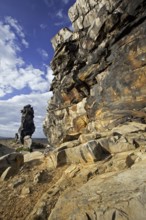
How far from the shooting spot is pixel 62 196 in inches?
460

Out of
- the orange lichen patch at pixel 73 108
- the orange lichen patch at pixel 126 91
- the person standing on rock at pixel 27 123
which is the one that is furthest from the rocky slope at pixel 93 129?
the person standing on rock at pixel 27 123

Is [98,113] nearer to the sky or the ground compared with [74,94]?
nearer to the ground

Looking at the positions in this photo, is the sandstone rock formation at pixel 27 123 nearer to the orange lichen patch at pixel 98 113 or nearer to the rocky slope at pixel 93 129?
the rocky slope at pixel 93 129

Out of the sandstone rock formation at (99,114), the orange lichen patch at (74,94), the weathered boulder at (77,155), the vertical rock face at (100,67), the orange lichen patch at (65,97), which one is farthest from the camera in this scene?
the orange lichen patch at (65,97)

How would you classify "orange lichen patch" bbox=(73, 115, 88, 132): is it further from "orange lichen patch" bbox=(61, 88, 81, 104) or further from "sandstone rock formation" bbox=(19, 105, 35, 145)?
"sandstone rock formation" bbox=(19, 105, 35, 145)

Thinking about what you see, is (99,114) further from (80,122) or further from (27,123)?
(27,123)

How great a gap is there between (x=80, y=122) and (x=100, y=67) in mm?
10444

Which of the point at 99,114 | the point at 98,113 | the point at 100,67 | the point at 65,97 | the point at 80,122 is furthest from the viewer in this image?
the point at 65,97

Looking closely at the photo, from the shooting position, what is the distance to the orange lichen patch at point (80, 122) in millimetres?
35153

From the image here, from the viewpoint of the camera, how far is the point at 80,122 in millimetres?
36094

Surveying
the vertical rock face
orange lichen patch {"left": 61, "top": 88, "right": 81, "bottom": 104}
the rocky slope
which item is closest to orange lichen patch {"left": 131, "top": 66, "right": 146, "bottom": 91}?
the vertical rock face

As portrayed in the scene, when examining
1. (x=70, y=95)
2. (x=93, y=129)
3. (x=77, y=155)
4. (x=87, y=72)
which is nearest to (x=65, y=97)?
(x=70, y=95)

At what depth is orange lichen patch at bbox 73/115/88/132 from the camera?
35.2 m

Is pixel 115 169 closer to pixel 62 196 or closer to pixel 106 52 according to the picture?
pixel 62 196
